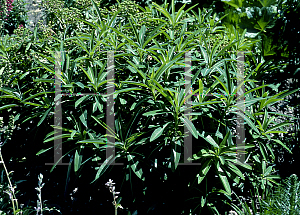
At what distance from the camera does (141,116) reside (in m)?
2.57

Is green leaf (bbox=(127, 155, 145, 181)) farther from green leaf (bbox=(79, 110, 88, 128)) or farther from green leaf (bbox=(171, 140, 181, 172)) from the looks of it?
green leaf (bbox=(79, 110, 88, 128))

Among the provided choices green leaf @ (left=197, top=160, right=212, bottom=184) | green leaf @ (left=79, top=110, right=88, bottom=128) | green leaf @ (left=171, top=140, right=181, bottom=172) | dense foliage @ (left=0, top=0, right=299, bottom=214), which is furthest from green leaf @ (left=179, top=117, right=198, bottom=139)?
green leaf @ (left=79, top=110, right=88, bottom=128)

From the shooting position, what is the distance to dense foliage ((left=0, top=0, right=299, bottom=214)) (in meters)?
2.21

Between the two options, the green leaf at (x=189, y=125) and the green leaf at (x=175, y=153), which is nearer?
the green leaf at (x=189, y=125)

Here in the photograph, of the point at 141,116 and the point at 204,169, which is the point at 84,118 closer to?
the point at 141,116

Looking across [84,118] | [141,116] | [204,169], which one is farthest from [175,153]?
[84,118]

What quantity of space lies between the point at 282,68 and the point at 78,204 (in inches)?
102

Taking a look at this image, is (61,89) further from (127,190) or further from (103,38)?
(127,190)

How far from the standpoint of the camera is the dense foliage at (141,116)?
2.21m

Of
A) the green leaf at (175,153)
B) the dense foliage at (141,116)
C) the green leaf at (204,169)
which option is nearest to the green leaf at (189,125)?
the dense foliage at (141,116)

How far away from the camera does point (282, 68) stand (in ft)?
11.0

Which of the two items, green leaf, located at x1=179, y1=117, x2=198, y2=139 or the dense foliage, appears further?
the dense foliage

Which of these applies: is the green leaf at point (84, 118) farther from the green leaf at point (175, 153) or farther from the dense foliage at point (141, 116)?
the green leaf at point (175, 153)

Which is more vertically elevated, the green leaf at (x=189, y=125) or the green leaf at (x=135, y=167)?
the green leaf at (x=189, y=125)
